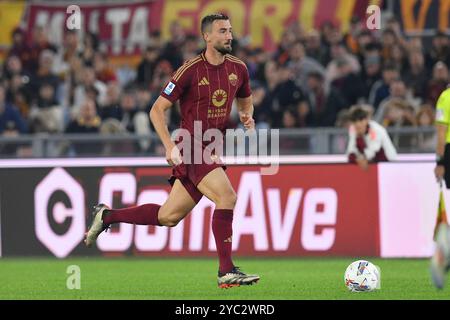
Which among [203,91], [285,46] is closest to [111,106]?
[285,46]

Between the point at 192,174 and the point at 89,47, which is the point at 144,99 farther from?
the point at 192,174

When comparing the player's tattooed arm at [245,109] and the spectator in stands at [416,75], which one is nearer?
the player's tattooed arm at [245,109]

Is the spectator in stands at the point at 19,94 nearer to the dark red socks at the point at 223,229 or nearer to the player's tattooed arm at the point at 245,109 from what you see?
the player's tattooed arm at the point at 245,109

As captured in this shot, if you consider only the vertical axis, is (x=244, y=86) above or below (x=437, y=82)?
below

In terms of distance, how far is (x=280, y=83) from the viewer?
1877 centimetres

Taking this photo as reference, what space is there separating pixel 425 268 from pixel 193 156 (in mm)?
3627

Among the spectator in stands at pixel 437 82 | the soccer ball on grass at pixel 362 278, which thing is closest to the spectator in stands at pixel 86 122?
the spectator in stands at pixel 437 82

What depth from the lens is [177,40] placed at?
2064 centimetres

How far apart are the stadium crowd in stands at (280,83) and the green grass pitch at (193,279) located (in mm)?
2518

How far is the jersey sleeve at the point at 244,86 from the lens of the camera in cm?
1194

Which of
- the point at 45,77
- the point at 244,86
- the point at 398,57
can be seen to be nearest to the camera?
the point at 244,86

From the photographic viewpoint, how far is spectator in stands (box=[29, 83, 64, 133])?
63.4 ft

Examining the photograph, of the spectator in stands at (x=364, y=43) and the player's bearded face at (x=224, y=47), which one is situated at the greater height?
the spectator in stands at (x=364, y=43)

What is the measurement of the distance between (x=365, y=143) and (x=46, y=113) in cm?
549
